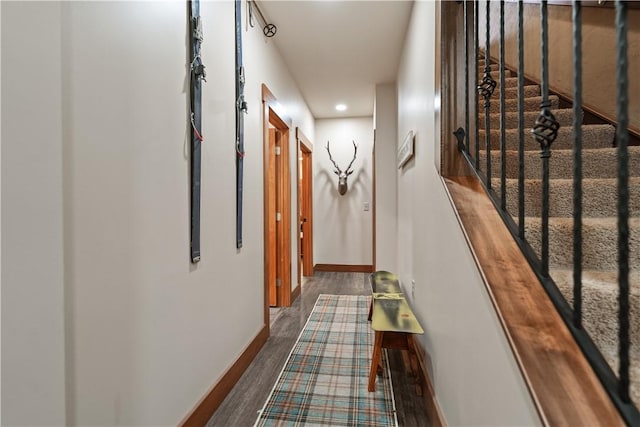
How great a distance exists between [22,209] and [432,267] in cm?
169

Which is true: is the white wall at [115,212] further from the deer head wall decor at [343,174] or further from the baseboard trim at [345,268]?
the baseboard trim at [345,268]

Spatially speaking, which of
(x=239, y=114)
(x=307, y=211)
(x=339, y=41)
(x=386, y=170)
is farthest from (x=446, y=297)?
(x=307, y=211)

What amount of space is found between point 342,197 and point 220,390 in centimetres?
382

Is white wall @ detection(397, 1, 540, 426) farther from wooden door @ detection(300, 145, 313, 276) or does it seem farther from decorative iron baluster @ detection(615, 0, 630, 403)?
wooden door @ detection(300, 145, 313, 276)

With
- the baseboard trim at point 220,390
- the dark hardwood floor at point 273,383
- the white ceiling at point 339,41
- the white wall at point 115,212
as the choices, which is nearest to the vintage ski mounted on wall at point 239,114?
the white wall at point 115,212

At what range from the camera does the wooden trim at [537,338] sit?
54cm

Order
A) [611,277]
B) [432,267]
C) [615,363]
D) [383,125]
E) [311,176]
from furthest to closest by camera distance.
Answer: [311,176]
[383,125]
[432,267]
[611,277]
[615,363]

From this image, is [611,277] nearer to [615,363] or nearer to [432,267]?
[615,363]

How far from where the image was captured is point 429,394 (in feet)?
5.33

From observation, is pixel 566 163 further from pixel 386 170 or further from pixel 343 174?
pixel 343 174

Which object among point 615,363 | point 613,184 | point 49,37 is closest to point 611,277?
point 615,363

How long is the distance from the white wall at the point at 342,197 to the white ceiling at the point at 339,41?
1056 mm

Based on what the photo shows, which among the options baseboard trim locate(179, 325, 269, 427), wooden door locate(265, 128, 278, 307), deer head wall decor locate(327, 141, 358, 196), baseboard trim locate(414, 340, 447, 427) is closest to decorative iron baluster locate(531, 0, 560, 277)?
baseboard trim locate(414, 340, 447, 427)

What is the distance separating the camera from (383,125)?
12.8 feet
